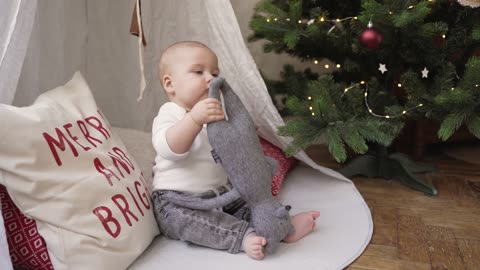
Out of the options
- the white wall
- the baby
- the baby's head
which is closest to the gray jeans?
the baby

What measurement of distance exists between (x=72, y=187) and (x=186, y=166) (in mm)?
276

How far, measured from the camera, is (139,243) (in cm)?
100

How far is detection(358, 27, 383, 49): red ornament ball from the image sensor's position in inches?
51.1

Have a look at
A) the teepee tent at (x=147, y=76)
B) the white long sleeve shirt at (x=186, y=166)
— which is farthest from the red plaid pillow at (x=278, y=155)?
the white long sleeve shirt at (x=186, y=166)

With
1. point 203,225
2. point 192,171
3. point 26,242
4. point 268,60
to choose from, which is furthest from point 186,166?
point 268,60

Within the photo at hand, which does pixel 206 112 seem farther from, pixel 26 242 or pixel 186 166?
pixel 26 242

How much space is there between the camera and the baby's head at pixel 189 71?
1082 mm

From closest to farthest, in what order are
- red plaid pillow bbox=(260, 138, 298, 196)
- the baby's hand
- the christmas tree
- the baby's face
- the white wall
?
the baby's hand → the baby's face → the christmas tree → red plaid pillow bbox=(260, 138, 298, 196) → the white wall

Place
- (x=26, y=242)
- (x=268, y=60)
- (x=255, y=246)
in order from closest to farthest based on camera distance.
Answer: (x=26, y=242) → (x=255, y=246) → (x=268, y=60)

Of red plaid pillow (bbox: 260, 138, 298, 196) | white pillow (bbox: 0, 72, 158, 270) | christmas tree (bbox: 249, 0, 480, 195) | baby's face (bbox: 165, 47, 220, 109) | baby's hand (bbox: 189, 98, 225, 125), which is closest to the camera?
white pillow (bbox: 0, 72, 158, 270)

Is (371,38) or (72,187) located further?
(371,38)

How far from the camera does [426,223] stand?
1.24 metres

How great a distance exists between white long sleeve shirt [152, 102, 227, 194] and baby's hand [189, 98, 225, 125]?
0.11 meters

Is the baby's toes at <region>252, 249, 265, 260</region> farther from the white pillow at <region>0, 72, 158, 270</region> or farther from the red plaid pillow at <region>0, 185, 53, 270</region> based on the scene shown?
the red plaid pillow at <region>0, 185, 53, 270</region>
